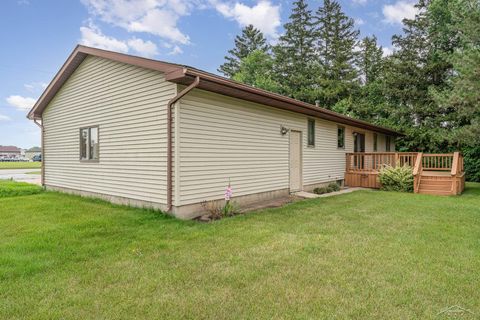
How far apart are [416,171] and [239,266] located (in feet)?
30.8

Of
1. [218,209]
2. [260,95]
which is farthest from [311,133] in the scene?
[218,209]

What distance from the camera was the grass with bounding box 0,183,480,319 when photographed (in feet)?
8.54

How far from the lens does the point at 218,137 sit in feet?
22.4

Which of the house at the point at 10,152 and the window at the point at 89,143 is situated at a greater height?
the house at the point at 10,152

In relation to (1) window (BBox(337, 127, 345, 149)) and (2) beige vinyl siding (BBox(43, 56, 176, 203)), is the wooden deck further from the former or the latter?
(2) beige vinyl siding (BBox(43, 56, 176, 203))

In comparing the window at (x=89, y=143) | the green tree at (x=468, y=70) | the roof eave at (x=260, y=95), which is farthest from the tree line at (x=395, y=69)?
the window at (x=89, y=143)

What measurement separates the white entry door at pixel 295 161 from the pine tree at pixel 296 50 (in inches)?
647

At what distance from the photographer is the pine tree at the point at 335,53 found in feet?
77.3

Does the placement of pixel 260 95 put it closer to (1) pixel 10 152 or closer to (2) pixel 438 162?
(2) pixel 438 162

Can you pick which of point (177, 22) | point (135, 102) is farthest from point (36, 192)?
point (177, 22)

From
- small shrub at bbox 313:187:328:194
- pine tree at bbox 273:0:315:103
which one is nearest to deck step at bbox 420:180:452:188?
small shrub at bbox 313:187:328:194

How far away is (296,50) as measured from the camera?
26.2 m

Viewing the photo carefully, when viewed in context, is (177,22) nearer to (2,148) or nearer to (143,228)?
(143,228)

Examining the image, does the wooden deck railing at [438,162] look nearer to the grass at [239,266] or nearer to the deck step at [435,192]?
the deck step at [435,192]
